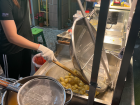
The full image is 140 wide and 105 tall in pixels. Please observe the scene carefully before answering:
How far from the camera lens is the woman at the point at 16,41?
3.33 feet

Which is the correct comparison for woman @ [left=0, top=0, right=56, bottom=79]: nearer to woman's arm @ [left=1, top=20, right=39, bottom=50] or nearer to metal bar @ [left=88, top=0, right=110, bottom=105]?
woman's arm @ [left=1, top=20, right=39, bottom=50]

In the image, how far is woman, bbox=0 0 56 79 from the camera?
1.01m

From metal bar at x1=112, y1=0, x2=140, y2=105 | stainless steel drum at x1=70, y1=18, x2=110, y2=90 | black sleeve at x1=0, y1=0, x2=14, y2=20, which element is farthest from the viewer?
black sleeve at x1=0, y1=0, x2=14, y2=20

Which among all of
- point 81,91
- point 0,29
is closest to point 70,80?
point 81,91

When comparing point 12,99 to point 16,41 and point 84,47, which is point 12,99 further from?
point 84,47

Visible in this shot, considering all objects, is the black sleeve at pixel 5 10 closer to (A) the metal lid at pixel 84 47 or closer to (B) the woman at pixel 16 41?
(B) the woman at pixel 16 41

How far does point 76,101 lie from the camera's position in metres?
0.81

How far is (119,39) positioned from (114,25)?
37cm

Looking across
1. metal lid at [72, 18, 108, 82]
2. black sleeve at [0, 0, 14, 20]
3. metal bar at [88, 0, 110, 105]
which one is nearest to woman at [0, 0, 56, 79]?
black sleeve at [0, 0, 14, 20]

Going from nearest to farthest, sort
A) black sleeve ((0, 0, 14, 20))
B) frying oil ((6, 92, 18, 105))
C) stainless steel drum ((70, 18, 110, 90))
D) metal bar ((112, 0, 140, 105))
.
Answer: metal bar ((112, 0, 140, 105)) → frying oil ((6, 92, 18, 105)) → stainless steel drum ((70, 18, 110, 90)) → black sleeve ((0, 0, 14, 20))

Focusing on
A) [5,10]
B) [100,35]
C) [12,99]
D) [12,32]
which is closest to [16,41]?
[12,32]

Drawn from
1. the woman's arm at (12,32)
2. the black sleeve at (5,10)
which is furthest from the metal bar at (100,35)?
the black sleeve at (5,10)

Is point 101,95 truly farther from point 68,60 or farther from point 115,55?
point 68,60

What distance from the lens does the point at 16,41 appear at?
1076mm
